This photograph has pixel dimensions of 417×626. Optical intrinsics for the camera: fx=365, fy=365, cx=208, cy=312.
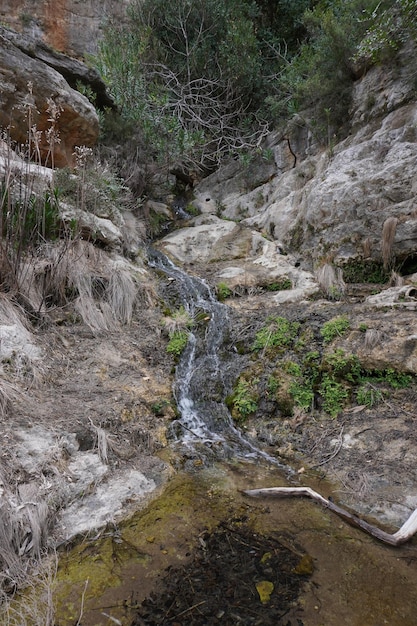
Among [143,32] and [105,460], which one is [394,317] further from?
[143,32]

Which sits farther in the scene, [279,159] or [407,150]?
[279,159]

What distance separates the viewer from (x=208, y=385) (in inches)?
196

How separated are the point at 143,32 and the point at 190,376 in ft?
33.5

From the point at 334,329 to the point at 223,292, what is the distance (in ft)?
8.74

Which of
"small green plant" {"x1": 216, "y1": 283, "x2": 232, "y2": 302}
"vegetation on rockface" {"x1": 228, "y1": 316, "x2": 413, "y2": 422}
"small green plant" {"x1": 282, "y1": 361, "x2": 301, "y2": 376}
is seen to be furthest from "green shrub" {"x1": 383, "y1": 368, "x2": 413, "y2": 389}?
"small green plant" {"x1": 216, "y1": 283, "x2": 232, "y2": 302}

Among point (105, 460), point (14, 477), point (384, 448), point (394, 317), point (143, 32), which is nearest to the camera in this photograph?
point (14, 477)

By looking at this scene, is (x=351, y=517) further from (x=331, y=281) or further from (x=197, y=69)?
(x=197, y=69)

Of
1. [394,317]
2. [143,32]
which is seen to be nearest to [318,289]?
[394,317]

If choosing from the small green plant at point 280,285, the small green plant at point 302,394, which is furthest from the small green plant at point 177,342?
the small green plant at point 280,285

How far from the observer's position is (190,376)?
16.8 feet

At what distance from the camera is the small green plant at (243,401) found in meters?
4.53

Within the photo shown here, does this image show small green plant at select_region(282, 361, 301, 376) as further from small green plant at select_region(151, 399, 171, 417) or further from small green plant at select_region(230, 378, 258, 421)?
small green plant at select_region(151, 399, 171, 417)

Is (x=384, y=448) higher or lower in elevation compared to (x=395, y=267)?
lower

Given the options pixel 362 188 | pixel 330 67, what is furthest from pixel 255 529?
pixel 330 67
